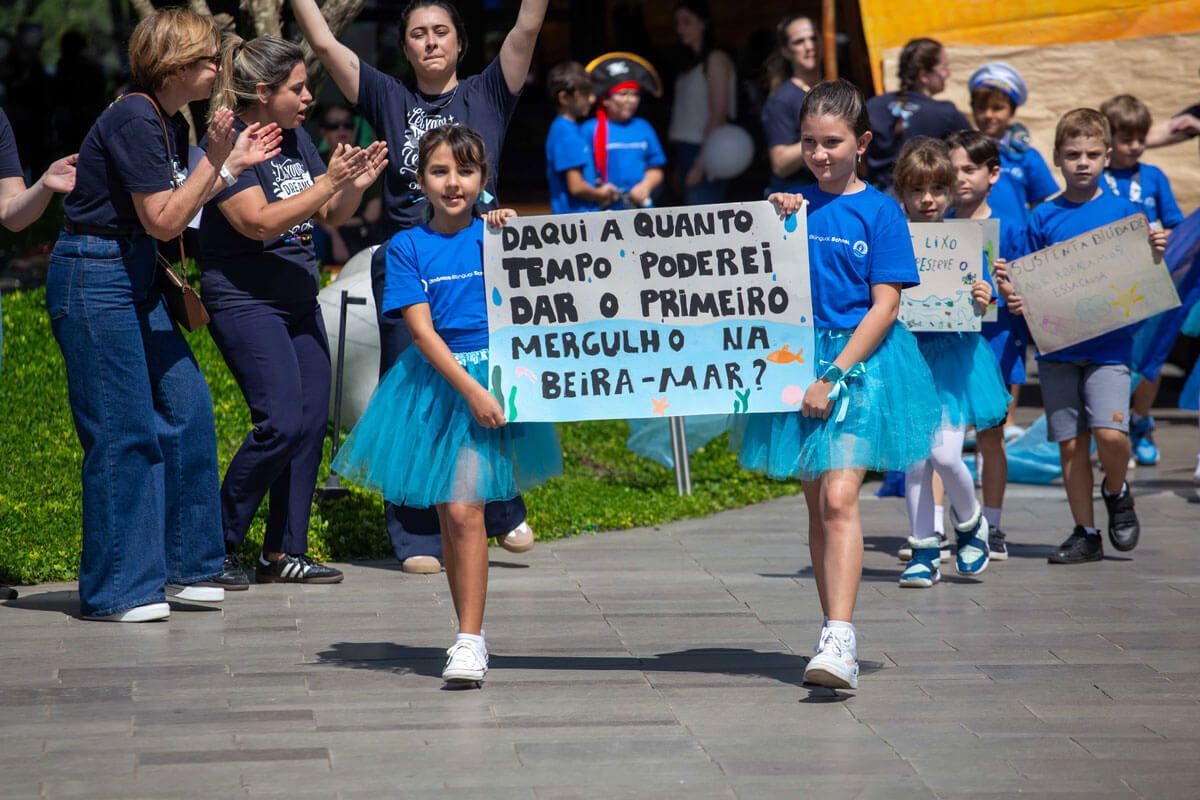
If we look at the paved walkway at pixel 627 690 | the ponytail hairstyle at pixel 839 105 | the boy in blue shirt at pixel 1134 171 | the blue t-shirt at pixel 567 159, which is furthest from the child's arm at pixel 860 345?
the blue t-shirt at pixel 567 159

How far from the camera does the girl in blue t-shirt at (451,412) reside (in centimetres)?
529

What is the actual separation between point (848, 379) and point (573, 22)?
12582 mm

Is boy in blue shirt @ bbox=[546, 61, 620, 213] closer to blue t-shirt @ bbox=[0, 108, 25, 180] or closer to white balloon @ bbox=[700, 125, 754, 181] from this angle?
white balloon @ bbox=[700, 125, 754, 181]

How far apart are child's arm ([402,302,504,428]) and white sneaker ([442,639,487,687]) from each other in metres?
0.66

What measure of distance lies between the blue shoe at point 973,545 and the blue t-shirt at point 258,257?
2.77 metres

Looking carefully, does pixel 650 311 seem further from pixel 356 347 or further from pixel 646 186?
pixel 646 186

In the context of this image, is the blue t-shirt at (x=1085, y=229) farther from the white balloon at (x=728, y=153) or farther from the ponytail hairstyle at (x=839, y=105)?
the white balloon at (x=728, y=153)

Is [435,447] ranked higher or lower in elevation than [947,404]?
higher

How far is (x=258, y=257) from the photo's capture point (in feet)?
22.3

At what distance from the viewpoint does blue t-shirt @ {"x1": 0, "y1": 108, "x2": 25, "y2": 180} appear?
647cm

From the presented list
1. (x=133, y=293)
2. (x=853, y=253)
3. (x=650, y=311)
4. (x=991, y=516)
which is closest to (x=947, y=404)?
(x=991, y=516)

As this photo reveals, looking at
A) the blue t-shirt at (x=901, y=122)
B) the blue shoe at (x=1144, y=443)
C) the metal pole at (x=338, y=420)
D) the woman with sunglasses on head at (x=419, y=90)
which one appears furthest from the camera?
the blue shoe at (x=1144, y=443)

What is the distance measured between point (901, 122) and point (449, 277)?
5312 millimetres

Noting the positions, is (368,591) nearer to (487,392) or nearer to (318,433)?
(318,433)
